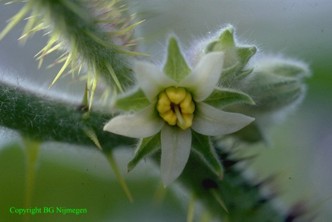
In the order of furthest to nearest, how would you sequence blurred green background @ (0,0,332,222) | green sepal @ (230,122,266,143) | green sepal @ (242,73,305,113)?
blurred green background @ (0,0,332,222), green sepal @ (230,122,266,143), green sepal @ (242,73,305,113)

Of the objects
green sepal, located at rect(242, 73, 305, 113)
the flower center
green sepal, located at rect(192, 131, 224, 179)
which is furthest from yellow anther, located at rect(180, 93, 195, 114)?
green sepal, located at rect(242, 73, 305, 113)

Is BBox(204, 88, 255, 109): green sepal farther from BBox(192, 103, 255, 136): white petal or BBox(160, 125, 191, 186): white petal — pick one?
BBox(160, 125, 191, 186): white petal

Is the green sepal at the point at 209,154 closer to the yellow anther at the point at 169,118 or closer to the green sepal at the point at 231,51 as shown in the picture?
the yellow anther at the point at 169,118

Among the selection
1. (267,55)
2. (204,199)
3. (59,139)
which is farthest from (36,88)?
(267,55)

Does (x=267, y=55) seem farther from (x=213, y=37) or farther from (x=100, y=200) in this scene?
(x=100, y=200)

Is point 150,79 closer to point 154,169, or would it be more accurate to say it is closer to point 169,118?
point 169,118

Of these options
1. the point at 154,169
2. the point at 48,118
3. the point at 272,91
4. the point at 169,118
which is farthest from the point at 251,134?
the point at 48,118

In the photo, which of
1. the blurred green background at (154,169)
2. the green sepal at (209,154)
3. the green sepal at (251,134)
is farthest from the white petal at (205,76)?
the green sepal at (251,134)
